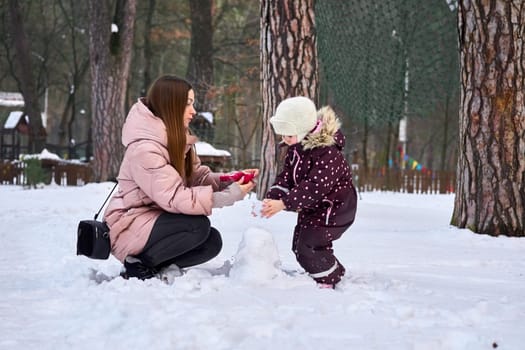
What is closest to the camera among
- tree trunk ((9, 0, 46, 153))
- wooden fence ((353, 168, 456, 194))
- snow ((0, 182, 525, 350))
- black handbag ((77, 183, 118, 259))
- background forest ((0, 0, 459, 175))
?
snow ((0, 182, 525, 350))

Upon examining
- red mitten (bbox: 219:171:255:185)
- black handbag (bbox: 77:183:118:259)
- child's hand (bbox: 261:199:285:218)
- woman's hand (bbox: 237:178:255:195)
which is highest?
red mitten (bbox: 219:171:255:185)

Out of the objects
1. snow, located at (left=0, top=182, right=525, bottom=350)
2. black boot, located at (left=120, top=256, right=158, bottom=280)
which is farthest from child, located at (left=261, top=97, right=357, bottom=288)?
black boot, located at (left=120, top=256, right=158, bottom=280)

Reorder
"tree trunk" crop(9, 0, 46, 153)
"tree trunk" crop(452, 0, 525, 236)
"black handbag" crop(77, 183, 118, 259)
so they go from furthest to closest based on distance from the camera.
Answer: "tree trunk" crop(9, 0, 46, 153)
"tree trunk" crop(452, 0, 525, 236)
"black handbag" crop(77, 183, 118, 259)

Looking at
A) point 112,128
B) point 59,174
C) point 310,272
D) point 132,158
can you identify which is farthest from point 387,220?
point 59,174

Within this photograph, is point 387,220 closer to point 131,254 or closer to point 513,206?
point 513,206

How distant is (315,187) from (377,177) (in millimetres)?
14378

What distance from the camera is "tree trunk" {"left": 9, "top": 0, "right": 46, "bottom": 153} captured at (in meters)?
21.0

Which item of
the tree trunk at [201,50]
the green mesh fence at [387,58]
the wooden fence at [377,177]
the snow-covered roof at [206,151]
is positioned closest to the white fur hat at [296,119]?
the snow-covered roof at [206,151]

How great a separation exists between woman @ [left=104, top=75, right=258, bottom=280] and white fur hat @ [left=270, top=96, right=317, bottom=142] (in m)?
0.42

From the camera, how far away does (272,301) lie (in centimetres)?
302

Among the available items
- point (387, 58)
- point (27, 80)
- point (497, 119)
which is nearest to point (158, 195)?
point (497, 119)

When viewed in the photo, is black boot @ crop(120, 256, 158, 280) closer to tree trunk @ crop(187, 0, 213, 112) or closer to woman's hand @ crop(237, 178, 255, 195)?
woman's hand @ crop(237, 178, 255, 195)

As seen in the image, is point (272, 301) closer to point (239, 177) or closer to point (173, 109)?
point (239, 177)

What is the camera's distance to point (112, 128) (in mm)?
13812
